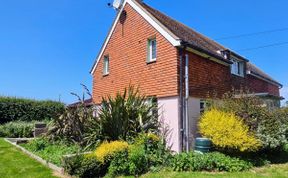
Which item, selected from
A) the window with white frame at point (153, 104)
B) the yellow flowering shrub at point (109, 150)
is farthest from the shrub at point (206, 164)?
the window with white frame at point (153, 104)

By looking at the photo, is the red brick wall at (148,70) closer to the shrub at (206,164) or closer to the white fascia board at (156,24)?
the white fascia board at (156,24)

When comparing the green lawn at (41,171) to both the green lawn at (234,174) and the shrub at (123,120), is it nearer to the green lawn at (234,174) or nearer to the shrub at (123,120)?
the green lawn at (234,174)

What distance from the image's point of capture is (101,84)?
21.1 meters

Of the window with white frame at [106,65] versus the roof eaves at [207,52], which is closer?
the roof eaves at [207,52]

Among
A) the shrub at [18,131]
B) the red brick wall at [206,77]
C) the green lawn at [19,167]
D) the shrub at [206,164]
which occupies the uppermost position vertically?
the red brick wall at [206,77]

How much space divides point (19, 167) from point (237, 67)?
49.2 ft

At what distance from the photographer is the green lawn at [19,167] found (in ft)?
37.3

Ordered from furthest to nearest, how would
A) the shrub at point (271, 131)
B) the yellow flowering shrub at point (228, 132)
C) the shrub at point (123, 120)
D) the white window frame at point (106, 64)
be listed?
the white window frame at point (106, 64)
the shrub at point (123, 120)
the shrub at point (271, 131)
the yellow flowering shrub at point (228, 132)

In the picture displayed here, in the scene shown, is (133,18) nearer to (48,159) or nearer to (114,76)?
(114,76)

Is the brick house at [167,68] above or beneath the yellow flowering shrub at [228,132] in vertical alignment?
above

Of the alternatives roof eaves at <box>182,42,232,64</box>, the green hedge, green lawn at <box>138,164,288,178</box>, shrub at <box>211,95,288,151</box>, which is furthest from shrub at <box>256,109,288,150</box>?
the green hedge

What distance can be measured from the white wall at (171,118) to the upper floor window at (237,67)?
21.5ft

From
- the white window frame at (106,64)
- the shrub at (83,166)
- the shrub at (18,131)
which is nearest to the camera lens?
the shrub at (83,166)

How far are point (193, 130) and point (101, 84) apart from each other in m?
8.49
